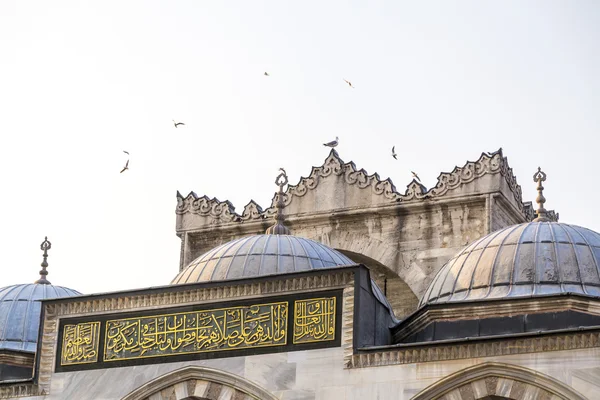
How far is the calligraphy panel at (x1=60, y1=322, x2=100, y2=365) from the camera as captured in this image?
19359mm

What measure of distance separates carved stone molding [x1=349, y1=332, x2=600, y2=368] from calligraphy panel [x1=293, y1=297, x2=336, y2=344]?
56 cm

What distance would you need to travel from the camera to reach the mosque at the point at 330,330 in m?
16.7

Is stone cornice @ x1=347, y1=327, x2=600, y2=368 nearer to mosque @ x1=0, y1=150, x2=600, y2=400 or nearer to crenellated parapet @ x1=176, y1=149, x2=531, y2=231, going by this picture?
mosque @ x1=0, y1=150, x2=600, y2=400

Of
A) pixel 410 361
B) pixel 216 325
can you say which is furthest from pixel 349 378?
pixel 216 325

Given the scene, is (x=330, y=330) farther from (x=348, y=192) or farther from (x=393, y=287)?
(x=348, y=192)

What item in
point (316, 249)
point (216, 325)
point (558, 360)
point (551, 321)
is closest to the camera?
point (558, 360)

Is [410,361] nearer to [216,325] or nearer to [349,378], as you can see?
[349,378]

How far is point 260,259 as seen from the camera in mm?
20438

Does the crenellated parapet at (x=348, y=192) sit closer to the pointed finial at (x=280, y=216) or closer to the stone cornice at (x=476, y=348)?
the pointed finial at (x=280, y=216)

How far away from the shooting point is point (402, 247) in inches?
953

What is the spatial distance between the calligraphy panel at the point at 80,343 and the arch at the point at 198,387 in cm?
97

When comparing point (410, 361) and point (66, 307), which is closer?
point (410, 361)

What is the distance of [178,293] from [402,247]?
6195 millimetres

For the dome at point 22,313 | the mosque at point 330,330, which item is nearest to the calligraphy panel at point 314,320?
the mosque at point 330,330
